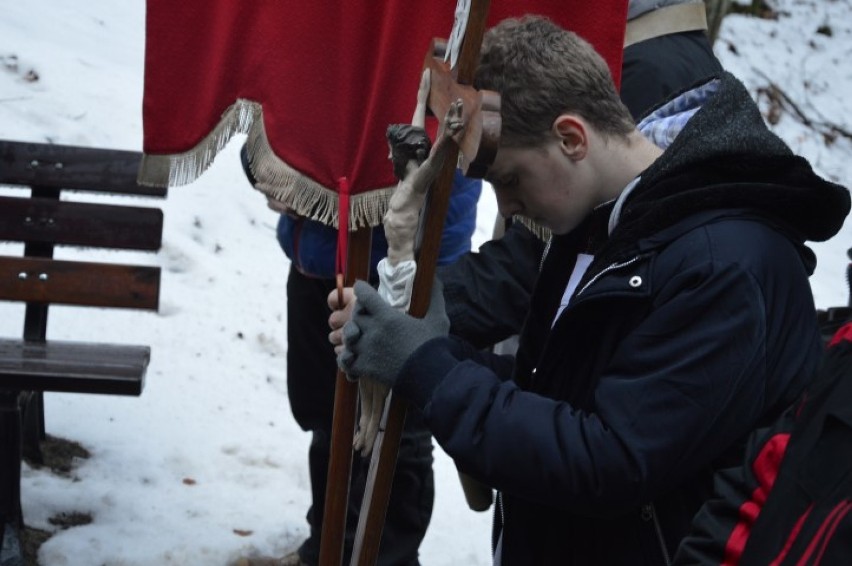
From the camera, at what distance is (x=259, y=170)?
276cm

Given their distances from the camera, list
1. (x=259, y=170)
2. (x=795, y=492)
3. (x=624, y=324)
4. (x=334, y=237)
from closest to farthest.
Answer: (x=795, y=492) → (x=624, y=324) → (x=259, y=170) → (x=334, y=237)

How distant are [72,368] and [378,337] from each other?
6.15 feet

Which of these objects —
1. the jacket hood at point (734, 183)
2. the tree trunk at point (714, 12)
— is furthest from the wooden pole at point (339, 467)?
the tree trunk at point (714, 12)

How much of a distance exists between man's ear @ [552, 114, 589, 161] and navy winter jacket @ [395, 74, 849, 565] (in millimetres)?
115

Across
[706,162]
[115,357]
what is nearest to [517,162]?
[706,162]

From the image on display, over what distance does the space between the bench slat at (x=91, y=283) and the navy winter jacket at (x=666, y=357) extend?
2230mm

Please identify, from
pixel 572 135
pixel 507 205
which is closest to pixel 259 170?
pixel 507 205

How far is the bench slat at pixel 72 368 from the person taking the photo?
3.39 meters

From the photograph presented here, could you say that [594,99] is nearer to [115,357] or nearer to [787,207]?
[787,207]

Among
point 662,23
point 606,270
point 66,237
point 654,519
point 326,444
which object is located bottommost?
point 326,444

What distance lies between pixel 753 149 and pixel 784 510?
1.97 feet

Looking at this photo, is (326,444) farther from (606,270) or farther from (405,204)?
(606,270)

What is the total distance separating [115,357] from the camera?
12.1 ft

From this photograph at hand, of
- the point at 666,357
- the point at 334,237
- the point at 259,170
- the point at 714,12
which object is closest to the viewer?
the point at 666,357
